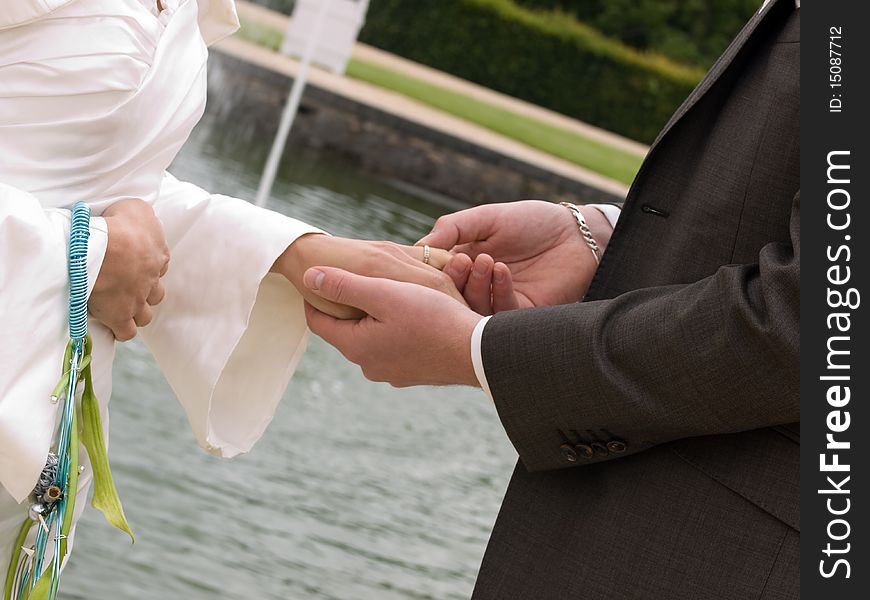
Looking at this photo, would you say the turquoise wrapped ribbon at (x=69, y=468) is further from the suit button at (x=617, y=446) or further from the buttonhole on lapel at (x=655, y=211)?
the buttonhole on lapel at (x=655, y=211)

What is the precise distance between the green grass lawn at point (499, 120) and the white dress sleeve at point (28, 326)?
14.5 metres

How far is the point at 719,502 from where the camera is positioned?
163 cm

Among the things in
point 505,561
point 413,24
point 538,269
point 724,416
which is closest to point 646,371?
point 724,416

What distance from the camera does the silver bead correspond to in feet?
5.30

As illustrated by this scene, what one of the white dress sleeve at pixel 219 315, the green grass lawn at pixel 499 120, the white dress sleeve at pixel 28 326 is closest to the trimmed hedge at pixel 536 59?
the green grass lawn at pixel 499 120

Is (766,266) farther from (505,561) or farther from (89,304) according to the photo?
(89,304)

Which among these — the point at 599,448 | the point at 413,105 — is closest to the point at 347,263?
the point at 599,448

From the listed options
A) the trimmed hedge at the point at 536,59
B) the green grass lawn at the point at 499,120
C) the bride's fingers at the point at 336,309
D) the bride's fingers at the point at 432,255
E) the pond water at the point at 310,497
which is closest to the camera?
the bride's fingers at the point at 336,309

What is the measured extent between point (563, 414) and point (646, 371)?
0.14 metres

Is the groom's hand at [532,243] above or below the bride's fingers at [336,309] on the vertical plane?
above

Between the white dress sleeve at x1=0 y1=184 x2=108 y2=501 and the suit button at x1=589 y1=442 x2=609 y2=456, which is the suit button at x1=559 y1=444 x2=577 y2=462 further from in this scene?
the white dress sleeve at x1=0 y1=184 x2=108 y2=501

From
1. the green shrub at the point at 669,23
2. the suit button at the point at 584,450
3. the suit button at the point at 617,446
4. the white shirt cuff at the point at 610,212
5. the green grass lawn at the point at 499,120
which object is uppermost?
the suit button at the point at 617,446

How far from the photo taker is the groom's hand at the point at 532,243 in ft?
7.11

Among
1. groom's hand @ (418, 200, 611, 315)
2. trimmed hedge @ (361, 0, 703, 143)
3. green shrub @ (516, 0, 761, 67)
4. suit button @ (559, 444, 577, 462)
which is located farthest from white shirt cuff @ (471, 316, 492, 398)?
green shrub @ (516, 0, 761, 67)
